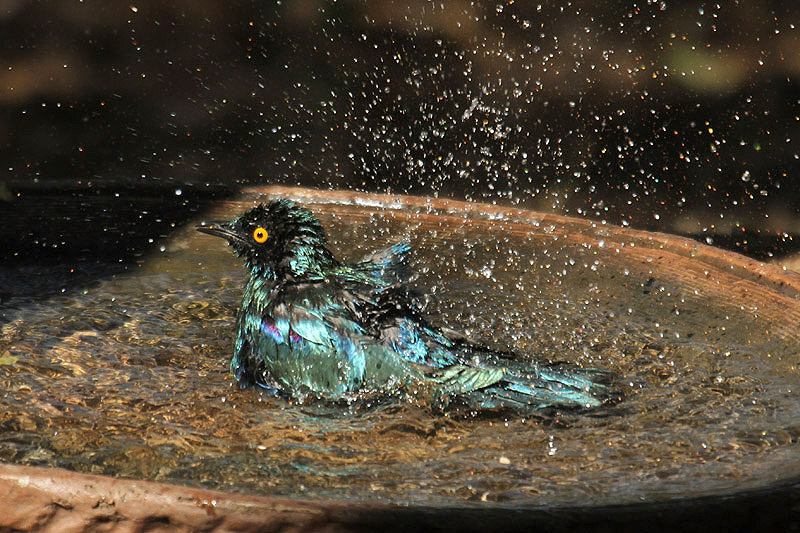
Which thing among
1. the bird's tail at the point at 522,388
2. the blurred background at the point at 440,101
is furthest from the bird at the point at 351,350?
the blurred background at the point at 440,101

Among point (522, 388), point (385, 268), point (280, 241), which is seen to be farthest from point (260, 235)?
point (522, 388)

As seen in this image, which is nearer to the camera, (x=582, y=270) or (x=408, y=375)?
(x=408, y=375)

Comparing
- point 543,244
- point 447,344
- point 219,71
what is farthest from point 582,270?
point 219,71

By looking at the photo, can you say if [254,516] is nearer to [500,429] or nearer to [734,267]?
[500,429]

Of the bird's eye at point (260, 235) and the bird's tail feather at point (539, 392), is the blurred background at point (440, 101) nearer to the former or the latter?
the bird's eye at point (260, 235)

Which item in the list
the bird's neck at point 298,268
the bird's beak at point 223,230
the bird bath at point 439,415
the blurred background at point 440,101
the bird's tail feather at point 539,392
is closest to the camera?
the bird bath at point 439,415

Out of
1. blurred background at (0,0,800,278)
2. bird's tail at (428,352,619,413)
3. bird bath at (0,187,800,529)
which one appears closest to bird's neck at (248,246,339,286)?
bird bath at (0,187,800,529)
